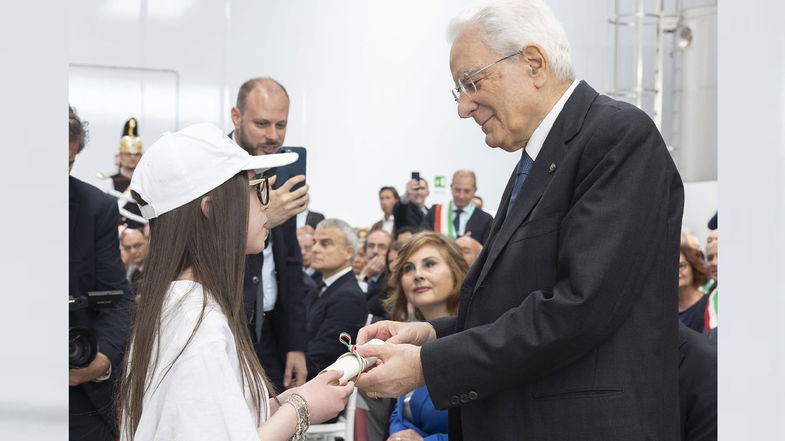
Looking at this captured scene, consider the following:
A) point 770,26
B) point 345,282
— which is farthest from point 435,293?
point 770,26

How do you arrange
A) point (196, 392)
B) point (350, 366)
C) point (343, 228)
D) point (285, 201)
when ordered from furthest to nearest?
point (343, 228) → point (285, 201) → point (350, 366) → point (196, 392)

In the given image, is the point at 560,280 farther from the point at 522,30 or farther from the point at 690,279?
the point at 690,279

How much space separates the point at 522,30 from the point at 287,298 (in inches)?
80.3

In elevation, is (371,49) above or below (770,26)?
above

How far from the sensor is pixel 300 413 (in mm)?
1533

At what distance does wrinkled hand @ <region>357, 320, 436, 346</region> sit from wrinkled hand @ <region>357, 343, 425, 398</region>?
22 cm

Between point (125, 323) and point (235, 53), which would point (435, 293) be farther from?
point (235, 53)

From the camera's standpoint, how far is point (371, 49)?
11.9 m

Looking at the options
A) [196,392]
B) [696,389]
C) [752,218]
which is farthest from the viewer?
[696,389]

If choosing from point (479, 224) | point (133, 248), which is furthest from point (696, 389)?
point (479, 224)

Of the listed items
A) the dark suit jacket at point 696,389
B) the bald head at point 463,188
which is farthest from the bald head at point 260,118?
the bald head at point 463,188

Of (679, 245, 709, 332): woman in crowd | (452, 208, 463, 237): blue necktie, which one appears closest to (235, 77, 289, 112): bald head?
(679, 245, 709, 332): woman in crowd

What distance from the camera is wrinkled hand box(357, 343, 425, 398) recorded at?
1.74 metres

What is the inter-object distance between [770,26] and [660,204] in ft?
3.74
